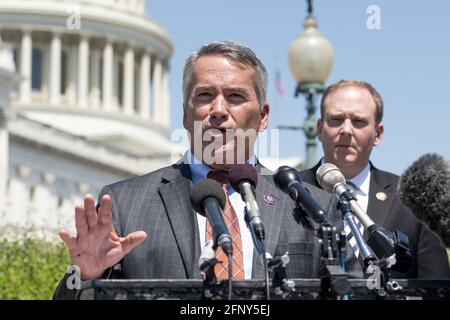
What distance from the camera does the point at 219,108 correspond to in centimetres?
580

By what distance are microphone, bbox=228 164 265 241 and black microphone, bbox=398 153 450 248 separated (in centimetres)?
61

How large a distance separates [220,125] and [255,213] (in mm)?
949

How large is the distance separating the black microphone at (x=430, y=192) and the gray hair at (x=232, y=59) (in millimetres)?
1096

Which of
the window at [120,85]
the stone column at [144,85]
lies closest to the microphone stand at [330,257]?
the stone column at [144,85]

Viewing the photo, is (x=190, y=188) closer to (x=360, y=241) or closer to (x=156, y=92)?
(x=360, y=241)

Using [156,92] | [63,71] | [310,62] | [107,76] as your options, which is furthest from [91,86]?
[310,62]

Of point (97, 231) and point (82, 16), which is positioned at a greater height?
point (82, 16)

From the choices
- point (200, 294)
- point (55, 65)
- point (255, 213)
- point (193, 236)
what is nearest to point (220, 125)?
point (193, 236)

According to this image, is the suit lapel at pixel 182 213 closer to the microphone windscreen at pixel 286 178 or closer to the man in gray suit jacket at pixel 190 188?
the man in gray suit jacket at pixel 190 188

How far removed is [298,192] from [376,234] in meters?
0.38

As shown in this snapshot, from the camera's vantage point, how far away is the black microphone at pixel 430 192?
503 centimetres

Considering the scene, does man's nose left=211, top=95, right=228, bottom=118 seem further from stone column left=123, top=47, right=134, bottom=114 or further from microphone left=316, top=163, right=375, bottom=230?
stone column left=123, top=47, right=134, bottom=114
